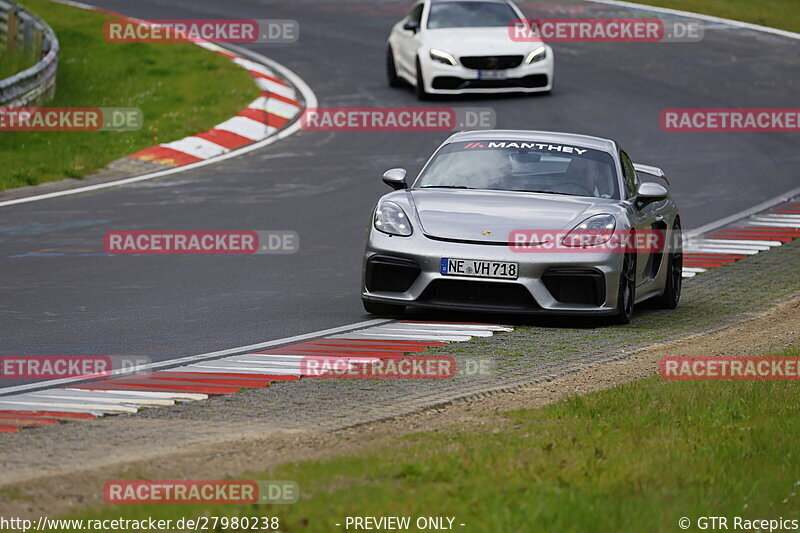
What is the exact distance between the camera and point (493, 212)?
35.6 feet

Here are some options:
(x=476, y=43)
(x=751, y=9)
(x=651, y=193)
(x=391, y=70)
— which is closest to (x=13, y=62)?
(x=391, y=70)

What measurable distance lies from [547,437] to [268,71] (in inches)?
822

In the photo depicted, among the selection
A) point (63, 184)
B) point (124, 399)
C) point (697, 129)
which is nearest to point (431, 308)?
point (124, 399)

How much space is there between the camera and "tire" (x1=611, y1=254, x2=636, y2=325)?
10844 millimetres

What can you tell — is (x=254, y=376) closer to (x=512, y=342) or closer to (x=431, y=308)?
(x=512, y=342)

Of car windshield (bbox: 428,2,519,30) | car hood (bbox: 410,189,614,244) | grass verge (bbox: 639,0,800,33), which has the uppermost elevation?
car hood (bbox: 410,189,614,244)

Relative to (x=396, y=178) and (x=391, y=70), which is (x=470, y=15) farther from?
(x=396, y=178)

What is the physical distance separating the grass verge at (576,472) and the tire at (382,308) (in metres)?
3.57

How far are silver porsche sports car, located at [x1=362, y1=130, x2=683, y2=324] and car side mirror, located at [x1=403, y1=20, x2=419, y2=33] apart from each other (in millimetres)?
13152

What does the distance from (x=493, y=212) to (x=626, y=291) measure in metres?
1.16

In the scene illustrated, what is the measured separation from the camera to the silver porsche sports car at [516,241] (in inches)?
416

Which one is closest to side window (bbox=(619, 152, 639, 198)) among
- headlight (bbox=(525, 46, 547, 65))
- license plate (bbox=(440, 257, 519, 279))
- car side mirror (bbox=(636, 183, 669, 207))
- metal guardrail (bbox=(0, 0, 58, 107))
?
car side mirror (bbox=(636, 183, 669, 207))

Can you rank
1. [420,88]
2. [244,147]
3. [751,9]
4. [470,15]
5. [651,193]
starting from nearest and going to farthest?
[651,193], [244,147], [420,88], [470,15], [751,9]

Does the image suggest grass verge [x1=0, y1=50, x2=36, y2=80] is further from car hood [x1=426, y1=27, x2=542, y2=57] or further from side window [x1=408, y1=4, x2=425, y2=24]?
car hood [x1=426, y1=27, x2=542, y2=57]
